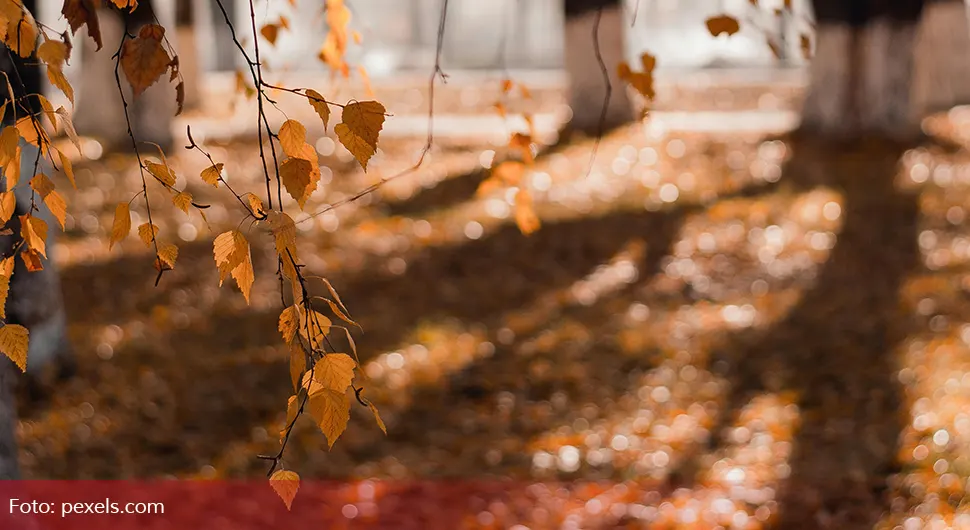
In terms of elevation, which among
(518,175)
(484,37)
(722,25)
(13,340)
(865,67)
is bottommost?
(13,340)

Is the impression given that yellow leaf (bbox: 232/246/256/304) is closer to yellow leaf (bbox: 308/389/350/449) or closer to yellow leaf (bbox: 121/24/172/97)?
yellow leaf (bbox: 308/389/350/449)

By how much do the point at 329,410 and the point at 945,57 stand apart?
480 inches

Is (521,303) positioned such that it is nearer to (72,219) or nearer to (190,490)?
(190,490)

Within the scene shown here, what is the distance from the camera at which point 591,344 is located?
19.6 feet

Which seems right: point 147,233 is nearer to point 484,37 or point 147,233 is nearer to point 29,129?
point 29,129

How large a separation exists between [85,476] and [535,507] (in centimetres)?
180

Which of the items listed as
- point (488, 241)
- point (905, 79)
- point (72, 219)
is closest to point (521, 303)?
point (488, 241)

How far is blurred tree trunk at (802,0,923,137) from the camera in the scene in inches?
378

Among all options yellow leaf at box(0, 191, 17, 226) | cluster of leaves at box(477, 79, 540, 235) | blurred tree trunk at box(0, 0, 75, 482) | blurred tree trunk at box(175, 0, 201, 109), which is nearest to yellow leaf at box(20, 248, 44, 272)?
yellow leaf at box(0, 191, 17, 226)

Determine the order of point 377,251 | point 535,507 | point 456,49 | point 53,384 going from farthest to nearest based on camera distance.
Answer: point 456,49 < point 377,251 < point 53,384 < point 535,507

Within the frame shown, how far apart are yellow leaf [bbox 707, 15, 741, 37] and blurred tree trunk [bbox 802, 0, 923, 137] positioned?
778cm

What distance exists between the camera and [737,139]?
10.1 m

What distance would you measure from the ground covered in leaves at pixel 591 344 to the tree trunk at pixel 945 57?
282 centimetres

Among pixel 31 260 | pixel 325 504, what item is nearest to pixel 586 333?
pixel 325 504
